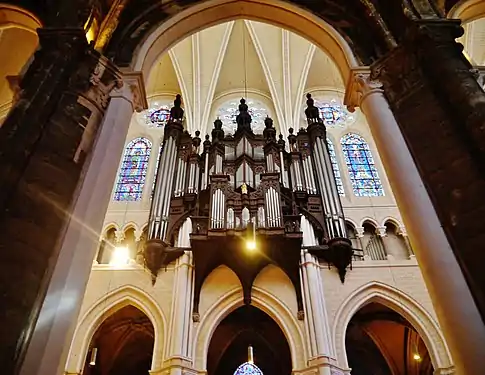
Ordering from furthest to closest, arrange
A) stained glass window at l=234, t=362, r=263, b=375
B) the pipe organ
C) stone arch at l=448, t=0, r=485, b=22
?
1. stained glass window at l=234, t=362, r=263, b=375
2. the pipe organ
3. stone arch at l=448, t=0, r=485, b=22

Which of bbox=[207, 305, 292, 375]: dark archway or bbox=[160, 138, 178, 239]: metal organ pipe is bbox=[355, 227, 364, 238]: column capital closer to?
bbox=[207, 305, 292, 375]: dark archway

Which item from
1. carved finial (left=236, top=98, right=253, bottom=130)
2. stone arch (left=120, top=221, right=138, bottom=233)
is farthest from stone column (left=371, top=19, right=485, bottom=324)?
stone arch (left=120, top=221, right=138, bottom=233)

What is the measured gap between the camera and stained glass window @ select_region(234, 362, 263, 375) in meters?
13.1

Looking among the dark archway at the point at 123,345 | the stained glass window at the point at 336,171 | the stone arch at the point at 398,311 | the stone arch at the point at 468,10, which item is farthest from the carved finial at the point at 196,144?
the stone arch at the point at 468,10

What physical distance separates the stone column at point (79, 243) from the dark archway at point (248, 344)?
8.38 meters

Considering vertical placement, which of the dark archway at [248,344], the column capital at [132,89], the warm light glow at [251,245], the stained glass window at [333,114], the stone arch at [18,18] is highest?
the stained glass window at [333,114]

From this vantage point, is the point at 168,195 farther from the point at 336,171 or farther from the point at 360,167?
the point at 360,167

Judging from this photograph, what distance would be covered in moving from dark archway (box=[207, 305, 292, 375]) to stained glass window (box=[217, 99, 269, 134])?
699 cm

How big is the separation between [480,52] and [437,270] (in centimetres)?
1017

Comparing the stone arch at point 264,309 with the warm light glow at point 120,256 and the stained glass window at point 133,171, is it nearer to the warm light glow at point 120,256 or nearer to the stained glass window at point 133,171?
the warm light glow at point 120,256

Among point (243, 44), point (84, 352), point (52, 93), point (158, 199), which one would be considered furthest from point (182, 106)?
point (52, 93)

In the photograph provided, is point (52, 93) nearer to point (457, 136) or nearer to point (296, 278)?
point (457, 136)

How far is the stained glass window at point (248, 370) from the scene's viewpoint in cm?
1311

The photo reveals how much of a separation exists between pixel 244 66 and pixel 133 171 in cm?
626
